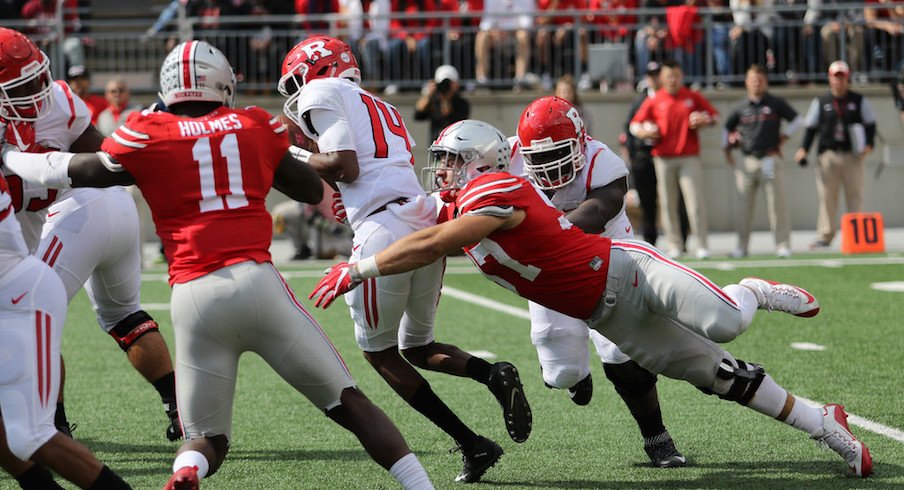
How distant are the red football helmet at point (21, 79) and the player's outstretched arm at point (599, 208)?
7.04 ft

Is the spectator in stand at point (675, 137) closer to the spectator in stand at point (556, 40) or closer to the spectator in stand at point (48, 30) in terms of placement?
the spectator in stand at point (556, 40)

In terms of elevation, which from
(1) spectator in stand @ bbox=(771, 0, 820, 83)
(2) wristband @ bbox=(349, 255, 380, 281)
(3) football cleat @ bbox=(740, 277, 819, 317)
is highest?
(1) spectator in stand @ bbox=(771, 0, 820, 83)

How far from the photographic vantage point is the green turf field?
5.25 meters

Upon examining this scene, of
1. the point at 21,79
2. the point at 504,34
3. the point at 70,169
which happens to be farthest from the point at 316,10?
the point at 70,169

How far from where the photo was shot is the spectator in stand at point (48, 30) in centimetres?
1636

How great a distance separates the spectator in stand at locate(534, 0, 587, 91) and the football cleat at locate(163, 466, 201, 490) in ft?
42.7

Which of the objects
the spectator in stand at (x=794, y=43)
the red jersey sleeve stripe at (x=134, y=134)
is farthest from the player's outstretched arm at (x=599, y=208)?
the spectator in stand at (x=794, y=43)

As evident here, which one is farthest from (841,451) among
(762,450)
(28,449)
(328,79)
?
(28,449)

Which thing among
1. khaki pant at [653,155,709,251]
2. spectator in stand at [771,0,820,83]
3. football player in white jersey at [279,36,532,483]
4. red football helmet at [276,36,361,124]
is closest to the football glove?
football player in white jersey at [279,36,532,483]

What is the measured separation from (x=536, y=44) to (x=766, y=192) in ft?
14.6

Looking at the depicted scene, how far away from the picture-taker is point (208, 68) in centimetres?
431

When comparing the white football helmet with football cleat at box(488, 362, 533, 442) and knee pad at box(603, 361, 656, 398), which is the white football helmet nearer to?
football cleat at box(488, 362, 533, 442)

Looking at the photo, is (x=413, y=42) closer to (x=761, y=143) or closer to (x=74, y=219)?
(x=761, y=143)

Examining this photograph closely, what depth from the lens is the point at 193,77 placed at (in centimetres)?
429
